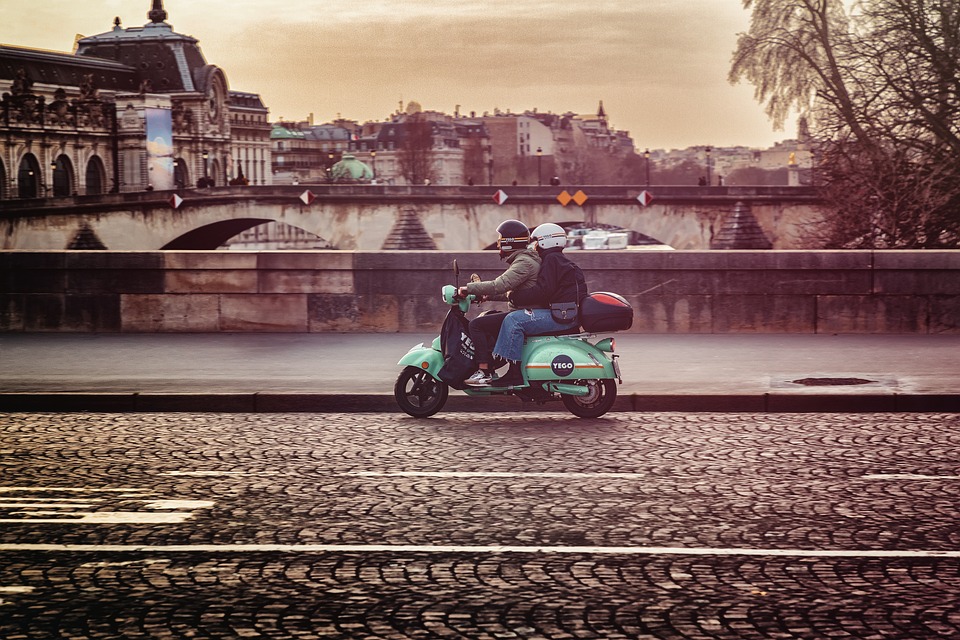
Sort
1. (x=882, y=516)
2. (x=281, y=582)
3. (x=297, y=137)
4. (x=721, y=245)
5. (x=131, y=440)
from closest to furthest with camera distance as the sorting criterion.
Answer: (x=281, y=582) < (x=882, y=516) < (x=131, y=440) < (x=721, y=245) < (x=297, y=137)

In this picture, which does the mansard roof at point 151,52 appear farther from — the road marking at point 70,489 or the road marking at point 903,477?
the road marking at point 903,477

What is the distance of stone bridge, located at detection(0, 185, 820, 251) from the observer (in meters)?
51.8

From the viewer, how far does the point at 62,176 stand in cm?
9388

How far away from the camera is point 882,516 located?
630cm

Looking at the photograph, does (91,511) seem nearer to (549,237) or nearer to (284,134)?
(549,237)

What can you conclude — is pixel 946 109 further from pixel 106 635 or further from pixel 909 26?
pixel 106 635

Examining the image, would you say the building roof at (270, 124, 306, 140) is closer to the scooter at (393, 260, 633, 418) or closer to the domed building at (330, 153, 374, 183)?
the domed building at (330, 153, 374, 183)

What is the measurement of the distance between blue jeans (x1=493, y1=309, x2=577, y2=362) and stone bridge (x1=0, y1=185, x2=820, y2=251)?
40.5m

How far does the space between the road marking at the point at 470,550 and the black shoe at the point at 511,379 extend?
3.85 metres

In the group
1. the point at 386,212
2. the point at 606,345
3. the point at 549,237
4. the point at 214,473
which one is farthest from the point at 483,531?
the point at 386,212

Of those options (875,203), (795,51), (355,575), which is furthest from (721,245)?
(355,575)

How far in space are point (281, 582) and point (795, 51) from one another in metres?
37.4

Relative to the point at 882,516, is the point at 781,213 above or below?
above

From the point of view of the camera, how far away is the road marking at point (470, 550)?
559 centimetres
